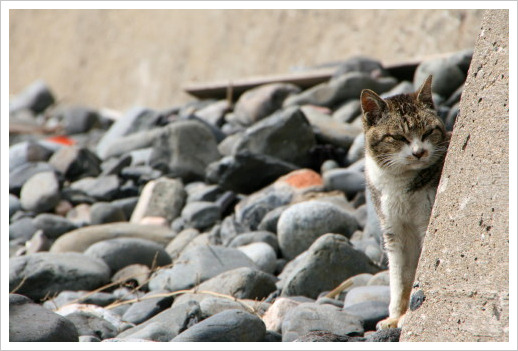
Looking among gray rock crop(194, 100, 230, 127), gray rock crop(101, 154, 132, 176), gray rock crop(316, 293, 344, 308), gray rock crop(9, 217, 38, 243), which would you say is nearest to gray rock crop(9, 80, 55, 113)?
gray rock crop(194, 100, 230, 127)

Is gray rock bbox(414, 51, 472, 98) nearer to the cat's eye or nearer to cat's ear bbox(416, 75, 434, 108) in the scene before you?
cat's ear bbox(416, 75, 434, 108)

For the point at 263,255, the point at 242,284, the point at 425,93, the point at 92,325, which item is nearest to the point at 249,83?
the point at 263,255

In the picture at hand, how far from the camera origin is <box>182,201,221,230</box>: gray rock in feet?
24.2

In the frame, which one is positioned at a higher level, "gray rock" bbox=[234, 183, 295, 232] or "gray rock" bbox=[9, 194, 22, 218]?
"gray rock" bbox=[234, 183, 295, 232]

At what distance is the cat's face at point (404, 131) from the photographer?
4086 mm

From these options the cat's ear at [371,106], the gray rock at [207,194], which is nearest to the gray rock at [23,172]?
the gray rock at [207,194]

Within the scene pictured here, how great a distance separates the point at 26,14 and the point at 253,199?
11.7 m

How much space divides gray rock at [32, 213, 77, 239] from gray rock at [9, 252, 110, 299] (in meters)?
1.52

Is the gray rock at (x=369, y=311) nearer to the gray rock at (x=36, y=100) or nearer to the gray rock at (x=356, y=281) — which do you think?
the gray rock at (x=356, y=281)

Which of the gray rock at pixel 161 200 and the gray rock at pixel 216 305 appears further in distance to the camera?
the gray rock at pixel 161 200

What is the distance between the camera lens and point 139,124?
10664mm

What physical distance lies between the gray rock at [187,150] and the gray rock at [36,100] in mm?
7575

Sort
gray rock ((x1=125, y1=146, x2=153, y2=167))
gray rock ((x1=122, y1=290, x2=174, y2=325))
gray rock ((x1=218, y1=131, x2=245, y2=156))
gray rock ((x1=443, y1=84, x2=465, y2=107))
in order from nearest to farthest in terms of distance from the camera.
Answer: gray rock ((x1=122, y1=290, x2=174, y2=325)), gray rock ((x1=443, y1=84, x2=465, y2=107)), gray rock ((x1=218, y1=131, x2=245, y2=156)), gray rock ((x1=125, y1=146, x2=153, y2=167))

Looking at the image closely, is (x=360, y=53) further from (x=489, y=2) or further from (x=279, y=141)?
(x=489, y=2)
